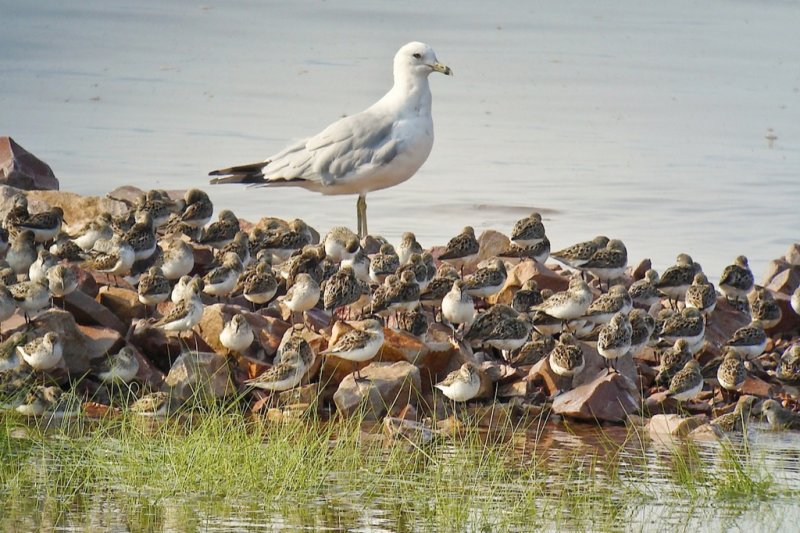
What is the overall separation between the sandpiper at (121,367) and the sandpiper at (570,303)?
2779mm

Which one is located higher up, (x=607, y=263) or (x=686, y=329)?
(x=607, y=263)

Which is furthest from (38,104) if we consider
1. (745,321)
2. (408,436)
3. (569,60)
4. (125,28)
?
(408,436)

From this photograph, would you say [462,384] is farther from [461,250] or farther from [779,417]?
[461,250]

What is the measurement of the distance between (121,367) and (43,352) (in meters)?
0.44

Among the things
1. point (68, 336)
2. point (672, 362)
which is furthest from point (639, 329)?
point (68, 336)

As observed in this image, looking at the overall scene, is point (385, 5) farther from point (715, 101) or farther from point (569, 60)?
point (715, 101)

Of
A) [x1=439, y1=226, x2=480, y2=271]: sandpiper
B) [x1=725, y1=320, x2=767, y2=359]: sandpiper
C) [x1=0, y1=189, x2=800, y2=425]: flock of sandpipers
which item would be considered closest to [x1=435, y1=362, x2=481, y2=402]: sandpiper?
[x1=0, y1=189, x2=800, y2=425]: flock of sandpipers

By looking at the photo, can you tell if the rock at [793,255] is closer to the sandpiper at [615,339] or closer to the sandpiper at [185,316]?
the sandpiper at [615,339]

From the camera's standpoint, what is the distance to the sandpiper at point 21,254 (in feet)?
39.4

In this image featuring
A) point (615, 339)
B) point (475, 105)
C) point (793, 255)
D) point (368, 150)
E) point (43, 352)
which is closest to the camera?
point (43, 352)

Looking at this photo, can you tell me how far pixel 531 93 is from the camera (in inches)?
932

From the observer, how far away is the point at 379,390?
1000 centimetres

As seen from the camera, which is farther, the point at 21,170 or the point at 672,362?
the point at 21,170

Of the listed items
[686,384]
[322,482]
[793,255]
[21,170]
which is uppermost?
[21,170]
